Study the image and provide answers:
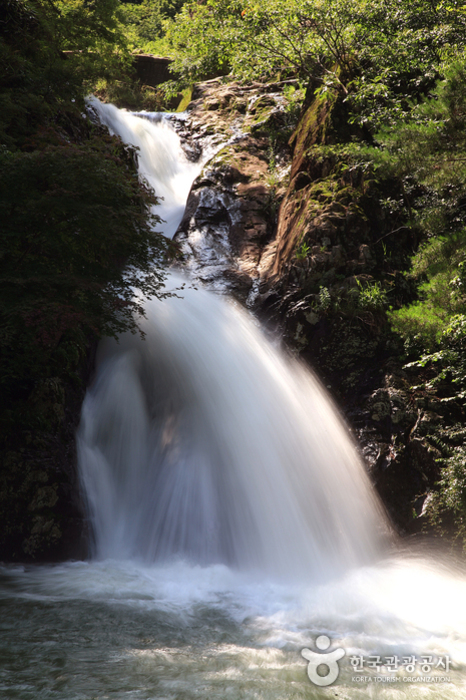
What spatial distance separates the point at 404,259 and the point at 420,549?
18.5ft

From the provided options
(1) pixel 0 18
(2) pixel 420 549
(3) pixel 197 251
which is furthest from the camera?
(3) pixel 197 251

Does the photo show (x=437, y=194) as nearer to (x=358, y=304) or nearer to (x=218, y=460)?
(x=358, y=304)

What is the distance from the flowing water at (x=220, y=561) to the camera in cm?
370

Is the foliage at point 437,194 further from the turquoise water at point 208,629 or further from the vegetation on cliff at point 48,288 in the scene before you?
the turquoise water at point 208,629

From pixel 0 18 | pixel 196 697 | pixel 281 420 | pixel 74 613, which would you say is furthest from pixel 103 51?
pixel 196 697

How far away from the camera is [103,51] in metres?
13.8

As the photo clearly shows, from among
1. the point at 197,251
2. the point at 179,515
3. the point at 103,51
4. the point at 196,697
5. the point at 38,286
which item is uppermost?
the point at 103,51

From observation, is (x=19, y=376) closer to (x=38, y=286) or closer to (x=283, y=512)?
(x=38, y=286)

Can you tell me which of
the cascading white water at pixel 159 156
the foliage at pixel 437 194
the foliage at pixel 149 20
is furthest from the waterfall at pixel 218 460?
the foliage at pixel 149 20

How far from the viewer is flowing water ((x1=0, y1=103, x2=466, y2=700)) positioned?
12.1 ft

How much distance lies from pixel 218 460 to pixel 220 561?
1.56 metres

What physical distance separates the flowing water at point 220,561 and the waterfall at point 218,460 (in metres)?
0.03

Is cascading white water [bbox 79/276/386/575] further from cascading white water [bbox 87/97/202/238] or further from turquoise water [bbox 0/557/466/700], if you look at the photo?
cascading white water [bbox 87/97/202/238]

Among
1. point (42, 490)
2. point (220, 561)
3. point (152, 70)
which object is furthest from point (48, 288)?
point (152, 70)
